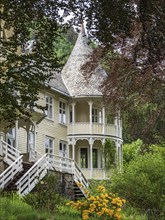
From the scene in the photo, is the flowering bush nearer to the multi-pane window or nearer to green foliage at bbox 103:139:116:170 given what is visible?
green foliage at bbox 103:139:116:170

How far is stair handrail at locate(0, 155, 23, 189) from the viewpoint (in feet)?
72.6

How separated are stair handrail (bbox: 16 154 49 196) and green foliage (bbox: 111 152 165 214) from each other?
3650 mm

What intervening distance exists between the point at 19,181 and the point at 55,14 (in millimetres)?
12828

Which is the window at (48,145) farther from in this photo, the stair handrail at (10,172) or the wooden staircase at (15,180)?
the stair handrail at (10,172)

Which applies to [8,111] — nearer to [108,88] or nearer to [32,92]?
[32,92]

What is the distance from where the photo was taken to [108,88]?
18.6m

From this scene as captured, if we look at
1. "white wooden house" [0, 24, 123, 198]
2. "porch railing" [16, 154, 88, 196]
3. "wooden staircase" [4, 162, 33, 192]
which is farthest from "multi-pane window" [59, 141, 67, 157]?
"wooden staircase" [4, 162, 33, 192]

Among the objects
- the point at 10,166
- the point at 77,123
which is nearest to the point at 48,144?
the point at 77,123

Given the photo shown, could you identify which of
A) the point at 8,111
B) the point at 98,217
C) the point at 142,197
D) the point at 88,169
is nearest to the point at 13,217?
the point at 98,217

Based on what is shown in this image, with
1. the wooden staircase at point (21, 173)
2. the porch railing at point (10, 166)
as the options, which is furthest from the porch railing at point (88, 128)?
the porch railing at point (10, 166)

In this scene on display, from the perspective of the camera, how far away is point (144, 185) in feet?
67.4

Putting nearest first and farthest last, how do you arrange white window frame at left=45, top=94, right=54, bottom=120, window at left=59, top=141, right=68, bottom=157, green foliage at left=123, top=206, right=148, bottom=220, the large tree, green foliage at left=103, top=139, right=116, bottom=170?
the large tree
green foliage at left=123, top=206, right=148, bottom=220
white window frame at left=45, top=94, right=54, bottom=120
green foliage at left=103, top=139, right=116, bottom=170
window at left=59, top=141, right=68, bottom=157

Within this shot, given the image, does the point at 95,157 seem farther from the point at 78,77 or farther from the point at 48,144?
the point at 78,77

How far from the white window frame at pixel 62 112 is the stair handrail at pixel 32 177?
1155cm
